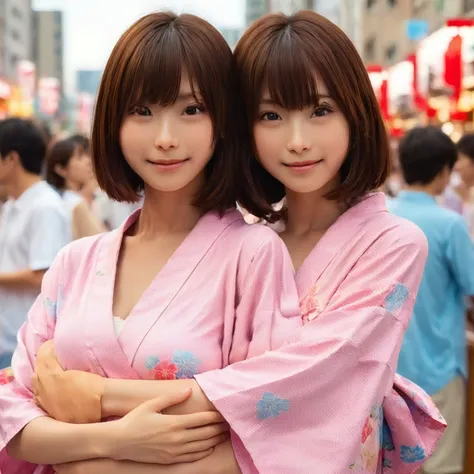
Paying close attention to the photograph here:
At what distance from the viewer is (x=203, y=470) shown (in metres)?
1.96

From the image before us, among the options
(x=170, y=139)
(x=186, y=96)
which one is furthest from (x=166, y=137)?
(x=186, y=96)

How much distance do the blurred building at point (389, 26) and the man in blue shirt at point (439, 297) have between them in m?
19.3

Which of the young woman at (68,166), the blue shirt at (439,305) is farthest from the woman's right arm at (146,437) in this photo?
the young woman at (68,166)

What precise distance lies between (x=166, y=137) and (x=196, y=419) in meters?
0.68

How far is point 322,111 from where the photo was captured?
2188 mm

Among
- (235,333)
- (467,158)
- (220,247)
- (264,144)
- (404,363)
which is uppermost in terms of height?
(264,144)

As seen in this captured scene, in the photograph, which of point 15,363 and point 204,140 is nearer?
point 204,140

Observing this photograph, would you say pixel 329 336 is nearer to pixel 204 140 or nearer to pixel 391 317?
pixel 391 317

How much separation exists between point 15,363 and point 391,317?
1.02 metres

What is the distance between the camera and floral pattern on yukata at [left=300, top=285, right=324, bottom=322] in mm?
2123

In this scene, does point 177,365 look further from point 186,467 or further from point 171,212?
point 171,212

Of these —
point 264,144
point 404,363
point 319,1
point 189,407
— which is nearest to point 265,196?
point 264,144

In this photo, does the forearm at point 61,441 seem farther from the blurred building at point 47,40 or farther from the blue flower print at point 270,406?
the blurred building at point 47,40

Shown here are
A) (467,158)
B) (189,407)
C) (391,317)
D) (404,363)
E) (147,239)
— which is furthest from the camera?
(467,158)
